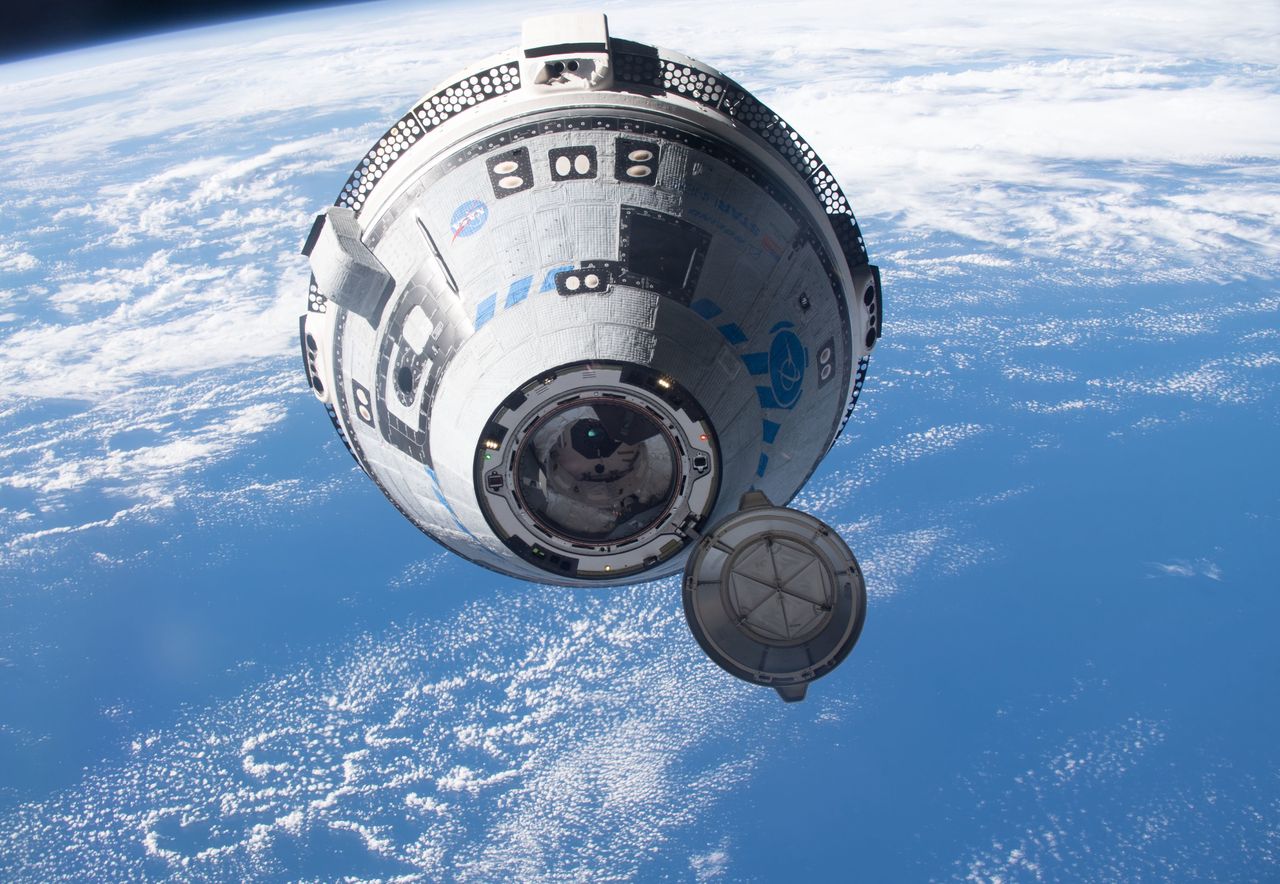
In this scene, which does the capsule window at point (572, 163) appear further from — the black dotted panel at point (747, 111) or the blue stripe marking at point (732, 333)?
the blue stripe marking at point (732, 333)

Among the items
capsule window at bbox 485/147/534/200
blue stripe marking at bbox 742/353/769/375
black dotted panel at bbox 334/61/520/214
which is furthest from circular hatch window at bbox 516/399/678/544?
black dotted panel at bbox 334/61/520/214

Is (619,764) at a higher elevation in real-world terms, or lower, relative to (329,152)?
lower

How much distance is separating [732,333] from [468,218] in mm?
2915

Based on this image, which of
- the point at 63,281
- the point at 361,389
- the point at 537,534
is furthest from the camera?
the point at 63,281

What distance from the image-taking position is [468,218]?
8.09m

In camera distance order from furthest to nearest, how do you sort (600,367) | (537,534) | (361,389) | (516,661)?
(516,661) < (361,389) < (537,534) < (600,367)

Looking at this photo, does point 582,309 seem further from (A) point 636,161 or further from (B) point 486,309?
(A) point 636,161

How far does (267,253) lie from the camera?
63.4 metres

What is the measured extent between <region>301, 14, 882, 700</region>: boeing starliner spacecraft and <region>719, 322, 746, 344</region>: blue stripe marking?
0.5 inches

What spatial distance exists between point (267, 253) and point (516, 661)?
45.0m

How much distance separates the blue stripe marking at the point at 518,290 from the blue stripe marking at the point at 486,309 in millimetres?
122

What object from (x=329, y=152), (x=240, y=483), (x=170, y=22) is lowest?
(x=240, y=483)

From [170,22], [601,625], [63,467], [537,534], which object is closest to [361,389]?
[537,534]

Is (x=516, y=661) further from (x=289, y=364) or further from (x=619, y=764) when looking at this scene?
(x=289, y=364)
